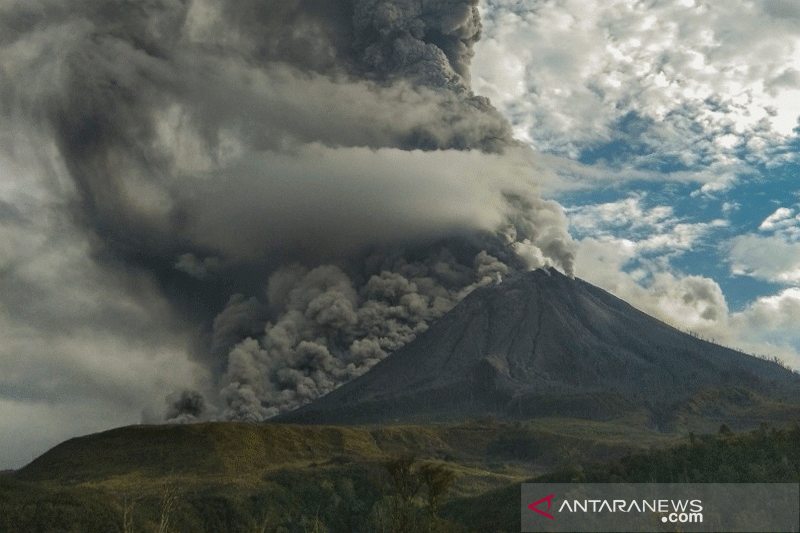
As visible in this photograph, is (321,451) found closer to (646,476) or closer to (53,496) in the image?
(53,496)

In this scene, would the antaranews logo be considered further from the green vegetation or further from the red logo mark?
the green vegetation

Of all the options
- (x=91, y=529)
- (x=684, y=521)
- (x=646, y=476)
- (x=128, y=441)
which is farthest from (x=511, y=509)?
(x=128, y=441)

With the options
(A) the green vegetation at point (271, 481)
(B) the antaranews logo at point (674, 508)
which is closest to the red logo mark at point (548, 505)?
(B) the antaranews logo at point (674, 508)

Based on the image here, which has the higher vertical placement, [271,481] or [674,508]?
[271,481]

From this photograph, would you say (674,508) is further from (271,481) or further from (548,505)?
(271,481)

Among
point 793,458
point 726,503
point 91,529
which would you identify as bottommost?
point 91,529

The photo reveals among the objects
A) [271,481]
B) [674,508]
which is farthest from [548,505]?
[271,481]

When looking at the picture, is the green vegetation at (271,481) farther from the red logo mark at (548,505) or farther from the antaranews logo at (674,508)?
the antaranews logo at (674,508)

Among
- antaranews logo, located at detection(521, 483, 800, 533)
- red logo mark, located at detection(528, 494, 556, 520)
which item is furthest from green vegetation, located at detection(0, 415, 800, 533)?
antaranews logo, located at detection(521, 483, 800, 533)
